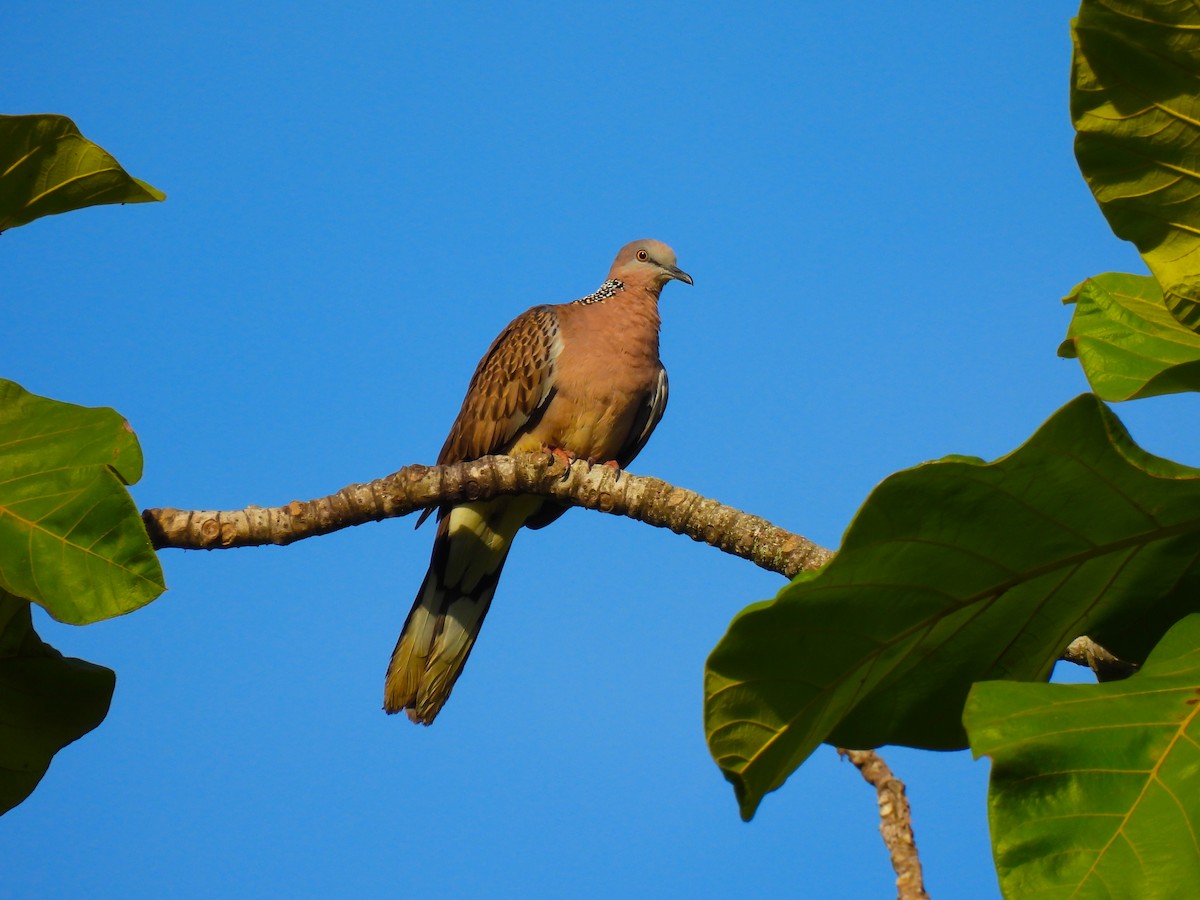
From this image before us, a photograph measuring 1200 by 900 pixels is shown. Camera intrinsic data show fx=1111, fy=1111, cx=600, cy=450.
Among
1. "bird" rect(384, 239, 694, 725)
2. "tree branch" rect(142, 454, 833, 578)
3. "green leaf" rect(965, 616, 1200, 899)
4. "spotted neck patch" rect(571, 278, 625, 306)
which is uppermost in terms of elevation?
"spotted neck patch" rect(571, 278, 625, 306)

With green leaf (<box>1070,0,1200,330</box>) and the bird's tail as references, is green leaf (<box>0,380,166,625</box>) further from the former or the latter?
the bird's tail

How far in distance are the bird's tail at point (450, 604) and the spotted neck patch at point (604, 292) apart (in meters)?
1.29

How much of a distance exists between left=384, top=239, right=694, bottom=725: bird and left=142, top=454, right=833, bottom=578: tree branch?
170 cm

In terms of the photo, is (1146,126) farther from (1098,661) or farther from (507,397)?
(507,397)

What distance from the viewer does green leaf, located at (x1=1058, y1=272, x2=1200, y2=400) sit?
1.41 metres

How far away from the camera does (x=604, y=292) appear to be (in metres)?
6.64

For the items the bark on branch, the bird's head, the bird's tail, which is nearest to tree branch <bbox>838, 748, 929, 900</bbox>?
the bark on branch

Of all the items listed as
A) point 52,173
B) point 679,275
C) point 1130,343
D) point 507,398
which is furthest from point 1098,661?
point 679,275

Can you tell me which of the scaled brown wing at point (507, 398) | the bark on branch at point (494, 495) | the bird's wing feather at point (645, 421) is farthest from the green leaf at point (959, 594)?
the bird's wing feather at point (645, 421)

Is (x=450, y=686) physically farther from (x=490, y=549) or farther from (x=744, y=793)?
(x=744, y=793)

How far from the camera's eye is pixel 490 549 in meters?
5.83

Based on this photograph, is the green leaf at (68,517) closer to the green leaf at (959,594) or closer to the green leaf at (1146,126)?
the green leaf at (959,594)

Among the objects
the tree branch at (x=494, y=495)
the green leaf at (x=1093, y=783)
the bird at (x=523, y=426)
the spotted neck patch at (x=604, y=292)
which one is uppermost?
the spotted neck patch at (x=604, y=292)

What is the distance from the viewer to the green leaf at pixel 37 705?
2.34m
